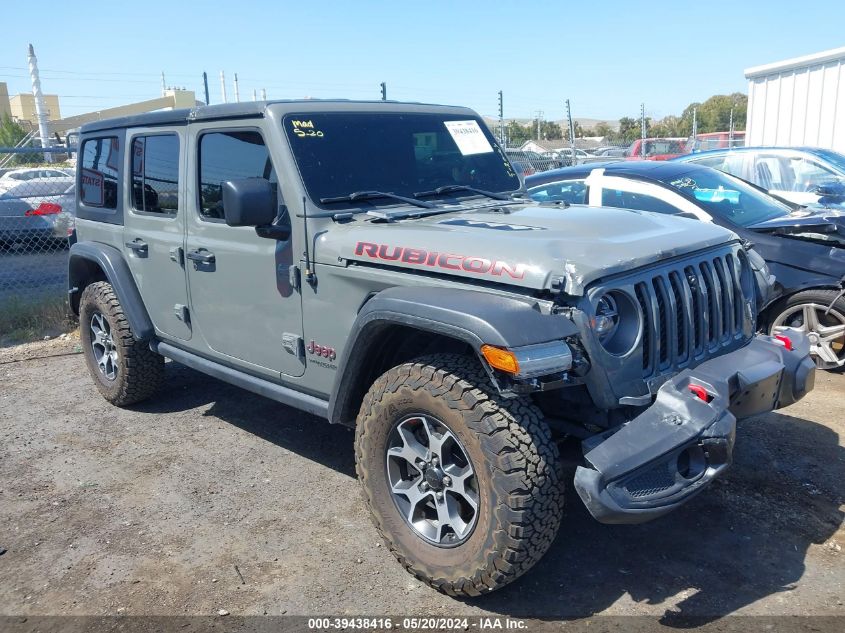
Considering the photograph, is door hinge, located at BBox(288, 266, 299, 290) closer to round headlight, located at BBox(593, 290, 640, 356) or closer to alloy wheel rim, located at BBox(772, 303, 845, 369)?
round headlight, located at BBox(593, 290, 640, 356)

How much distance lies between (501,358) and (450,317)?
11.1 inches

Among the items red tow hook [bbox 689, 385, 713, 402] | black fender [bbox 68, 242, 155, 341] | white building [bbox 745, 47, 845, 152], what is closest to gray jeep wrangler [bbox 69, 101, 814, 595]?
red tow hook [bbox 689, 385, 713, 402]

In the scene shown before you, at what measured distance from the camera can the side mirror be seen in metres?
3.42

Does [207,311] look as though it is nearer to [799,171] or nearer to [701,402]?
[701,402]

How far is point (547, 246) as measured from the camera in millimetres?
2938

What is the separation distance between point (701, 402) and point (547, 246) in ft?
2.77

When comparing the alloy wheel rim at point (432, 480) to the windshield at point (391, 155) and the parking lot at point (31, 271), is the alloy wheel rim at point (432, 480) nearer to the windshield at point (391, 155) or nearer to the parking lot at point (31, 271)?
the windshield at point (391, 155)

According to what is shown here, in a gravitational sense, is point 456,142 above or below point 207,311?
above

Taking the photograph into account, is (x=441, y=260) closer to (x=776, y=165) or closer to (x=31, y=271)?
(x=776, y=165)

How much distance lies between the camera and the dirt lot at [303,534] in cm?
306

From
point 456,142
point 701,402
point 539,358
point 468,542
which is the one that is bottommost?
point 468,542

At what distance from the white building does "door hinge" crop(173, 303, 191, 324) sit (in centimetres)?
1074

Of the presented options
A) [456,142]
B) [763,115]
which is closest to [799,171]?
[763,115]

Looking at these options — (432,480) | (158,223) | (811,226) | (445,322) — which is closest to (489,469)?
(432,480)
